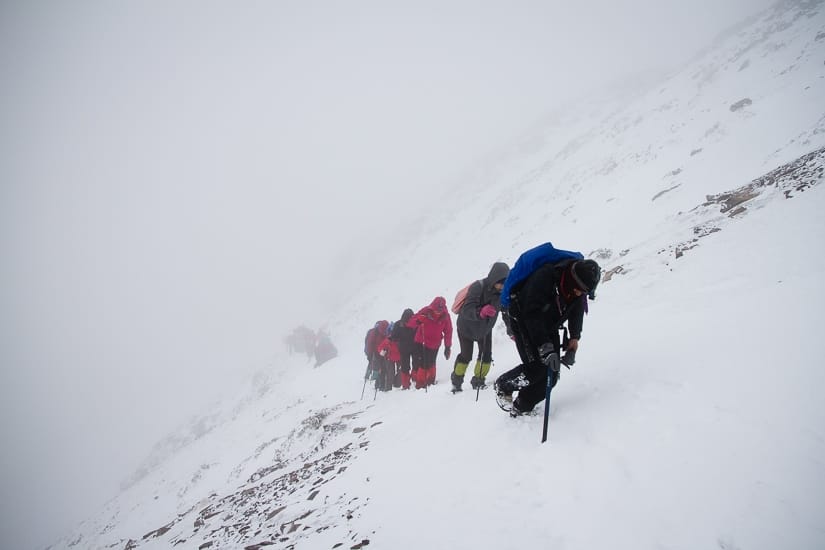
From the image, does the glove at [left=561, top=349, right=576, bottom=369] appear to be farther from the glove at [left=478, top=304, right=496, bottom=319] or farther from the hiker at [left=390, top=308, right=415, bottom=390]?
the hiker at [left=390, top=308, right=415, bottom=390]

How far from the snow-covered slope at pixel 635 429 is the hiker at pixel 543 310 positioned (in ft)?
2.13

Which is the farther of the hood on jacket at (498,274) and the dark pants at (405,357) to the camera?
the dark pants at (405,357)

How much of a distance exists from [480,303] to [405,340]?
4.00m

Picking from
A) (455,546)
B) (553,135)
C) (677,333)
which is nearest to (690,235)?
(677,333)

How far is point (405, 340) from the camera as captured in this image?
34.2 ft

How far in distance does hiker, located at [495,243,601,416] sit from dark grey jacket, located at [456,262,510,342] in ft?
6.29

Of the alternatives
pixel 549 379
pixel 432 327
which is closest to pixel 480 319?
pixel 432 327

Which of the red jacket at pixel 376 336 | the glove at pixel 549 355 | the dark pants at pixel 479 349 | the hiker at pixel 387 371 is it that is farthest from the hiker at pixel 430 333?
the glove at pixel 549 355

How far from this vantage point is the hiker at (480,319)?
676 centimetres

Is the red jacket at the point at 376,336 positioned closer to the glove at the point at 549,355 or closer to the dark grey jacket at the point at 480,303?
the dark grey jacket at the point at 480,303

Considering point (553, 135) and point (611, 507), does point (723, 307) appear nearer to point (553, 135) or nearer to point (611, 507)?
point (611, 507)

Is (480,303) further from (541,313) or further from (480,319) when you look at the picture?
(541,313)

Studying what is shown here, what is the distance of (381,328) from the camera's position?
1225 centimetres

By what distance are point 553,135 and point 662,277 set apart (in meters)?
49.4
